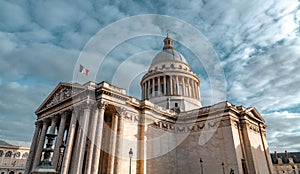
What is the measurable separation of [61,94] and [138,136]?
41.7 ft

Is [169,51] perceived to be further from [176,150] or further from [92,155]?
[92,155]

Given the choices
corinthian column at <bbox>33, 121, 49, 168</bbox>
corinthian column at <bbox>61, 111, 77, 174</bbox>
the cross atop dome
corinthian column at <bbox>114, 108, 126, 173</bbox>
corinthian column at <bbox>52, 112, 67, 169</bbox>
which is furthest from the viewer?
the cross atop dome

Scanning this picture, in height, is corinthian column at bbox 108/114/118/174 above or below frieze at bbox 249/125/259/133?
below

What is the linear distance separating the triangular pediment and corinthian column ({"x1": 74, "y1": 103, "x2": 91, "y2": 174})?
10.6ft

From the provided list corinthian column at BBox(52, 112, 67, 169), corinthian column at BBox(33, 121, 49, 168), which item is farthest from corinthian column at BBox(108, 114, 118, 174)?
corinthian column at BBox(33, 121, 49, 168)

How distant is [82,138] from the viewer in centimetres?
2286

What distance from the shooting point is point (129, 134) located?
26688mm

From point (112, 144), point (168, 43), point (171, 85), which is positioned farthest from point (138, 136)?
point (168, 43)

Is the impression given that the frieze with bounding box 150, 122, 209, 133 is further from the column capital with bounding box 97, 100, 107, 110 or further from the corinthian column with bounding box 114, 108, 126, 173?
the column capital with bounding box 97, 100, 107, 110

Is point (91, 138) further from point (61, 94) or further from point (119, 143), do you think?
point (61, 94)

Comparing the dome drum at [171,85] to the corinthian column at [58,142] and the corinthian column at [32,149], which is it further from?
the corinthian column at [32,149]

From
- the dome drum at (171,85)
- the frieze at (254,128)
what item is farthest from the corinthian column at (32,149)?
the frieze at (254,128)

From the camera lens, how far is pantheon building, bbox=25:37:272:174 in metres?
23.3

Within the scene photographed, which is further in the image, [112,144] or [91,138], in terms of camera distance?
[112,144]
